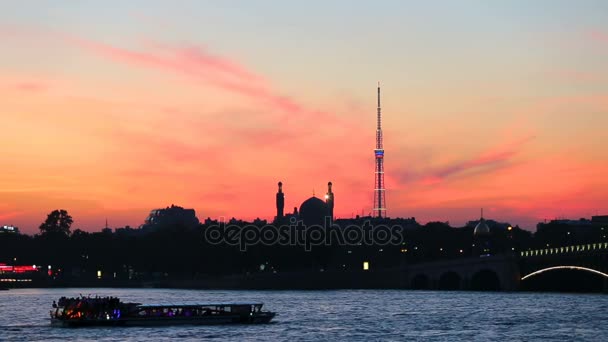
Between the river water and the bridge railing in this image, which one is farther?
the bridge railing

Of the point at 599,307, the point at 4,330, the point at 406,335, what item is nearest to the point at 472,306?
the point at 599,307

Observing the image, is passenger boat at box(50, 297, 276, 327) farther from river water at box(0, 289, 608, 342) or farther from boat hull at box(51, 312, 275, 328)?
river water at box(0, 289, 608, 342)

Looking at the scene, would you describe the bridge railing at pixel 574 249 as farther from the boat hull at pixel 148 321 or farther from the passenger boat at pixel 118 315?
the passenger boat at pixel 118 315

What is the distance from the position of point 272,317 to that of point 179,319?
34.9ft

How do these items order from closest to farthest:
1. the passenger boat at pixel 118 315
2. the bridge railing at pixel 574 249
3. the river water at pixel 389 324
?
the river water at pixel 389 324 < the passenger boat at pixel 118 315 < the bridge railing at pixel 574 249

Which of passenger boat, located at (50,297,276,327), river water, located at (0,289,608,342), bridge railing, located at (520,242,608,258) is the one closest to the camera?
river water, located at (0,289,608,342)

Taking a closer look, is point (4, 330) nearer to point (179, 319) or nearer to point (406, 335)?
point (179, 319)

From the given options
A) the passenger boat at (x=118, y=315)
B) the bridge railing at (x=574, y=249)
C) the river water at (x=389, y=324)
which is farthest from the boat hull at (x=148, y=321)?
the bridge railing at (x=574, y=249)

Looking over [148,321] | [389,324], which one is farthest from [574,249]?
[148,321]

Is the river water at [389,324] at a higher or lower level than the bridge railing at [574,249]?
lower

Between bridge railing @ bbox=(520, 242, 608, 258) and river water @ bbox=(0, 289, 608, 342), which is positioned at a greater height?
bridge railing @ bbox=(520, 242, 608, 258)

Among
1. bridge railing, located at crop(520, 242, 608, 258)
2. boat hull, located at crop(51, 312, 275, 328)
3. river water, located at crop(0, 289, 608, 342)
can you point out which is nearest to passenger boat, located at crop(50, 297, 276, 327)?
boat hull, located at crop(51, 312, 275, 328)

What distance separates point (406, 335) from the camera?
108m

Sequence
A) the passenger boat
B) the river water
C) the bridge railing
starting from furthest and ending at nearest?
1. the bridge railing
2. the passenger boat
3. the river water
